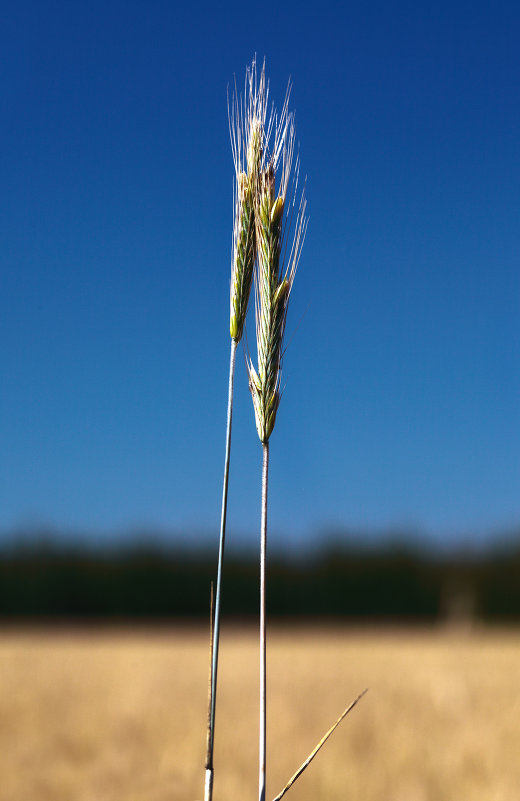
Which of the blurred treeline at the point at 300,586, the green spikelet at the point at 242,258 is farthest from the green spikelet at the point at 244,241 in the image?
the blurred treeline at the point at 300,586

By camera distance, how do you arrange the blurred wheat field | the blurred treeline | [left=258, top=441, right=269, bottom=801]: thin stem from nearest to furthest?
[left=258, top=441, right=269, bottom=801]: thin stem
the blurred wheat field
the blurred treeline

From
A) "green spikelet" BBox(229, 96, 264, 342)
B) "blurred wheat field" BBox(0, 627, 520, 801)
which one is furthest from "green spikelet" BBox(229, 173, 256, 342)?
"blurred wheat field" BBox(0, 627, 520, 801)

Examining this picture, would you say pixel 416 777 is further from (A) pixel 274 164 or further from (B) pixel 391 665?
(B) pixel 391 665

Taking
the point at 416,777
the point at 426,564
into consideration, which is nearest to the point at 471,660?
the point at 416,777

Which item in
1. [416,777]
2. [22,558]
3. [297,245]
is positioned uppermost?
[22,558]

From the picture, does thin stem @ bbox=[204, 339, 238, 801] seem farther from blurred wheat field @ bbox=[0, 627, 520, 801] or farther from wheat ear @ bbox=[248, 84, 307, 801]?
blurred wheat field @ bbox=[0, 627, 520, 801]

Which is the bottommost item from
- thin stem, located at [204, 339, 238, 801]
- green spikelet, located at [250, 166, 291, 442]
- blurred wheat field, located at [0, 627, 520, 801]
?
blurred wheat field, located at [0, 627, 520, 801]

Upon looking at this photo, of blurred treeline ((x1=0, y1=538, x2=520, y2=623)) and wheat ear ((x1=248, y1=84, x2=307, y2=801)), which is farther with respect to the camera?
blurred treeline ((x1=0, y1=538, x2=520, y2=623))

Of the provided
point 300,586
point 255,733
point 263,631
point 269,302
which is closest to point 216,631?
point 263,631

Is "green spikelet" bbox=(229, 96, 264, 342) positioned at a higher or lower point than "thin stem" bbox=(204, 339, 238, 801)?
higher
